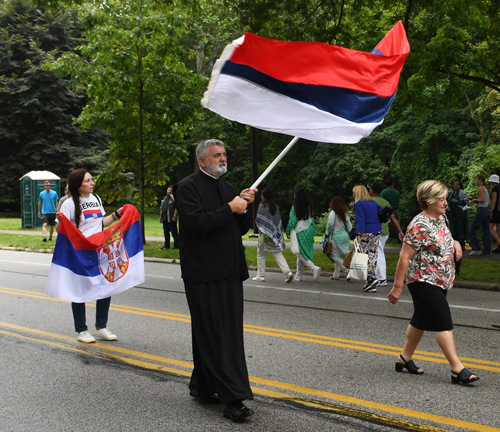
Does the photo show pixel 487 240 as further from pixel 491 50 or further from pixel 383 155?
pixel 383 155

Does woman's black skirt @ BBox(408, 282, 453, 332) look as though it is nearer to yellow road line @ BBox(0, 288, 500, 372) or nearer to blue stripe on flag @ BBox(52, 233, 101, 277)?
yellow road line @ BBox(0, 288, 500, 372)

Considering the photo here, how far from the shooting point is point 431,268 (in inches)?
235

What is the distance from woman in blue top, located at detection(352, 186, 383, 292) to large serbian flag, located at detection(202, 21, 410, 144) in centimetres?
558

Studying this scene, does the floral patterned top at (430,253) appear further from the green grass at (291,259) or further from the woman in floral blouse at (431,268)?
the green grass at (291,259)

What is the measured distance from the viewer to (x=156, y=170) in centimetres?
2188

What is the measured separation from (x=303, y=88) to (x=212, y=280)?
1.85 m

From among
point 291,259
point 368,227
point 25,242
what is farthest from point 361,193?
point 25,242

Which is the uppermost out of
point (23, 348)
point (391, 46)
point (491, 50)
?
point (491, 50)

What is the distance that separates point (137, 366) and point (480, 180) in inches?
475

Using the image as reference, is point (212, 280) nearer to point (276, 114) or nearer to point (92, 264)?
point (276, 114)

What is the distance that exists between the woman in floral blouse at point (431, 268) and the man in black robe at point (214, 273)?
157cm

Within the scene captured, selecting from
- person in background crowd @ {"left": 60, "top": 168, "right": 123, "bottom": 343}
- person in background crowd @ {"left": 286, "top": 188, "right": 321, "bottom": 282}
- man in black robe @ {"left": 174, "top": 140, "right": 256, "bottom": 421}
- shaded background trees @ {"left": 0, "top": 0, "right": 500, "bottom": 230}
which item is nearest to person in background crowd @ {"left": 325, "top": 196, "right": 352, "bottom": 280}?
person in background crowd @ {"left": 286, "top": 188, "right": 321, "bottom": 282}

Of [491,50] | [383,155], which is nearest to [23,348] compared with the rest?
[491,50]

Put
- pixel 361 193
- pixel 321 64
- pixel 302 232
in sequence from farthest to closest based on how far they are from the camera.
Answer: pixel 302 232 → pixel 361 193 → pixel 321 64
